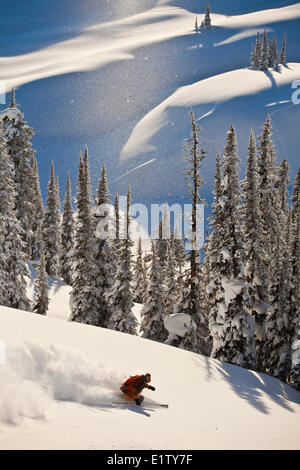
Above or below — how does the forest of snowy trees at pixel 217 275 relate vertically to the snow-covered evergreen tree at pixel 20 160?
below

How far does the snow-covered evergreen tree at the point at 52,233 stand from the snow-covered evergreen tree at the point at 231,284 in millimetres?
31192

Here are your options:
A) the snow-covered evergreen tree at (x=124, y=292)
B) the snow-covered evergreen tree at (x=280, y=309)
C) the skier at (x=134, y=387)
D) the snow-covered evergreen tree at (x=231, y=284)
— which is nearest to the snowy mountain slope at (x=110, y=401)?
the skier at (x=134, y=387)

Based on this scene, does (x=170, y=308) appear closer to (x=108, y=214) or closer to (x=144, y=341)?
(x=108, y=214)

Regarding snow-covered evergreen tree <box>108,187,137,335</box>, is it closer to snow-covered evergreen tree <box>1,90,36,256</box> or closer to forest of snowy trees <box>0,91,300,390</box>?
forest of snowy trees <box>0,91,300,390</box>

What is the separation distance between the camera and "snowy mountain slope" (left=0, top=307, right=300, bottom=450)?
740cm

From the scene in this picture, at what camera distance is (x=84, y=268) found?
3206 centimetres

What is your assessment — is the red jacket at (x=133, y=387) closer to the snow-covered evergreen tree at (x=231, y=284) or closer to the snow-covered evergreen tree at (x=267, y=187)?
the snow-covered evergreen tree at (x=231, y=284)

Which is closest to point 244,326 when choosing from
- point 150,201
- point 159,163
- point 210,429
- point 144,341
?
point 144,341

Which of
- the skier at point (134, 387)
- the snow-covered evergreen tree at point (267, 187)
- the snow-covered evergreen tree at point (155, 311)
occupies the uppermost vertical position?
the snow-covered evergreen tree at point (267, 187)

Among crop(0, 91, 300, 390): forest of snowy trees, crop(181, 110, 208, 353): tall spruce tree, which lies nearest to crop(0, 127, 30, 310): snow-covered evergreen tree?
crop(0, 91, 300, 390): forest of snowy trees

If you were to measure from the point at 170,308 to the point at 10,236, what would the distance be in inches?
609

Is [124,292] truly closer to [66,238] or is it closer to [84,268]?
[84,268]

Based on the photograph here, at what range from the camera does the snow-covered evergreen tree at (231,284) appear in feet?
74.1

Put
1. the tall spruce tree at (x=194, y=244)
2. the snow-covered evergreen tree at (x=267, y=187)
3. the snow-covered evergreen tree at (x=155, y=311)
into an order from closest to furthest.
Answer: the tall spruce tree at (x=194, y=244) → the snow-covered evergreen tree at (x=267, y=187) → the snow-covered evergreen tree at (x=155, y=311)
